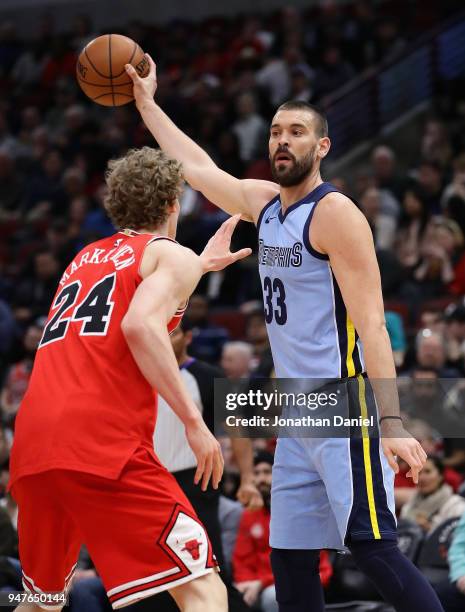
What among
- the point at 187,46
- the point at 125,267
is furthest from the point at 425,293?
the point at 187,46

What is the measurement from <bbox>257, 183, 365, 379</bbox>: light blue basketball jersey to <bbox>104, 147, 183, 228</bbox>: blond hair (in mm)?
540

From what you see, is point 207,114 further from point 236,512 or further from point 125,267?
point 125,267

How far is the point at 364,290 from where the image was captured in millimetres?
4426

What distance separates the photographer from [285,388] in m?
4.67

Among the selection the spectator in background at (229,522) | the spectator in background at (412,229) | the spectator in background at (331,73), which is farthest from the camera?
the spectator in background at (331,73)

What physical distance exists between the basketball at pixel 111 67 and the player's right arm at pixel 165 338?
182 centimetres

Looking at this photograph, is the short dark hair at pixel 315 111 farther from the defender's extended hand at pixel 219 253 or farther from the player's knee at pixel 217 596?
the player's knee at pixel 217 596

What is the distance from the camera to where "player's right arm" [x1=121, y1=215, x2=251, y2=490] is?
3855 mm

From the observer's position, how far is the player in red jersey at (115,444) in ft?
12.7

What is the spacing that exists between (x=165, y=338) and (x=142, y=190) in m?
0.71

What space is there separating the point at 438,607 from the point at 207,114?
11.4 m

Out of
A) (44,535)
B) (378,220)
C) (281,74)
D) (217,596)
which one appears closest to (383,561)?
(217,596)

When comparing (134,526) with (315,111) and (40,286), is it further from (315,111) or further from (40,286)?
(40,286)

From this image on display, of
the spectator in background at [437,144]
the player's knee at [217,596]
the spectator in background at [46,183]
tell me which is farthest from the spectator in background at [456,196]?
the player's knee at [217,596]
